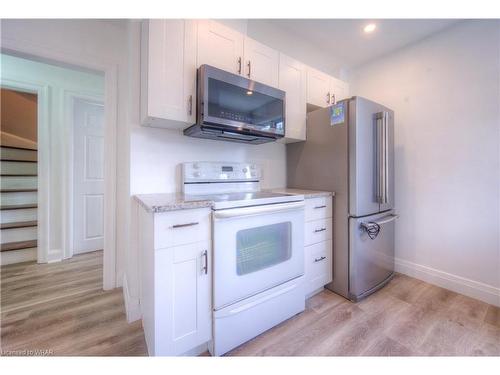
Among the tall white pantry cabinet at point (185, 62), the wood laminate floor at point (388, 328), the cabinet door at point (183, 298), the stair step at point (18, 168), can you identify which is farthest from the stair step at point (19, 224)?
the wood laminate floor at point (388, 328)

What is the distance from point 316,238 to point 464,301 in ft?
4.40

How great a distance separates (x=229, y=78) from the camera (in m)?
1.43

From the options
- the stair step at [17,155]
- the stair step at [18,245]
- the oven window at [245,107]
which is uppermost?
the oven window at [245,107]

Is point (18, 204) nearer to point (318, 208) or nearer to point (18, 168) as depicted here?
point (18, 168)

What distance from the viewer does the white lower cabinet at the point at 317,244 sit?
65.8 inches

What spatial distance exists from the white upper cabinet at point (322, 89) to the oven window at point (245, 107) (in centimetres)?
59

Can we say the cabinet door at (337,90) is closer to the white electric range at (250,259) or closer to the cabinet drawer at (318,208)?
the cabinet drawer at (318,208)

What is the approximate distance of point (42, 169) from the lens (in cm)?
232

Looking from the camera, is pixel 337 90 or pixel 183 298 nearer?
pixel 183 298

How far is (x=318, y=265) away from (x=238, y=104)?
1.44 meters

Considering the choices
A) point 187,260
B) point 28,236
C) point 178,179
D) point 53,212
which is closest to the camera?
point 187,260

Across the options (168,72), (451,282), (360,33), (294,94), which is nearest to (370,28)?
(360,33)
